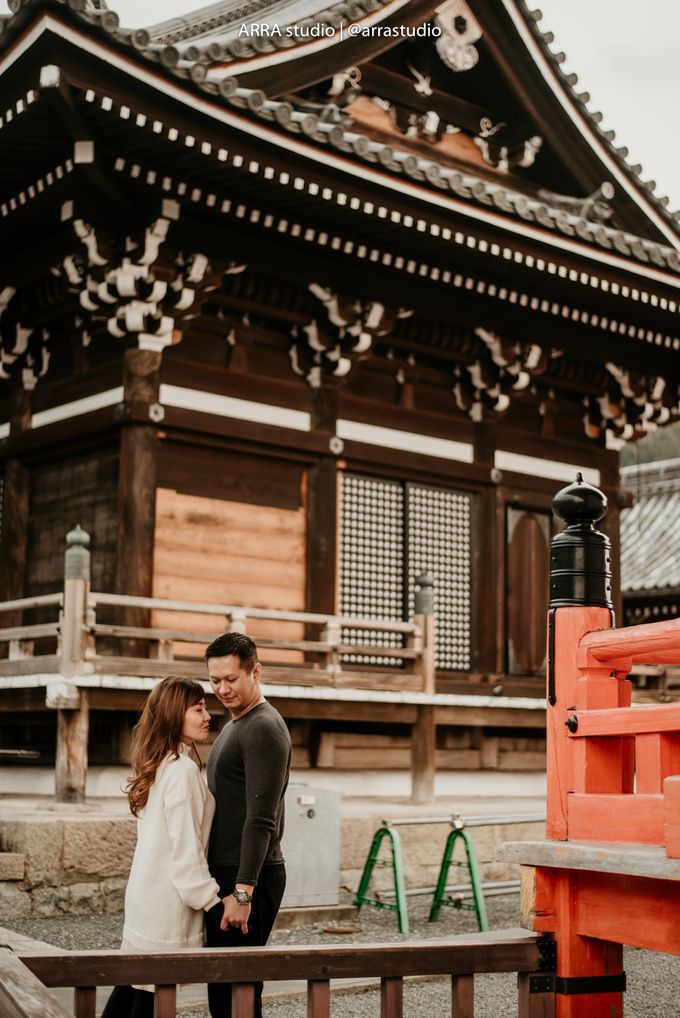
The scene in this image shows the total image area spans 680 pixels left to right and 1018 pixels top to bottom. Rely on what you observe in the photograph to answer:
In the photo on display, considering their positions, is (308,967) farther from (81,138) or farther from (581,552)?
(81,138)

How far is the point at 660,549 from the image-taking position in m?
22.8

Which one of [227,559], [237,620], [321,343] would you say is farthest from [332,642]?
[321,343]

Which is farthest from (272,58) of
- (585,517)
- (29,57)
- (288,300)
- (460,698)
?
(585,517)

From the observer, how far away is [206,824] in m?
4.53

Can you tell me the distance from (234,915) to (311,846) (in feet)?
15.0

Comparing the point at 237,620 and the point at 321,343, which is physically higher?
the point at 321,343

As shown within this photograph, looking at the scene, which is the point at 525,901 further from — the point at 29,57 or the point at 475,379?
the point at 475,379

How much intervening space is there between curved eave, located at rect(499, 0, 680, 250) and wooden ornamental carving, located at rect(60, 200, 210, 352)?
4963 mm

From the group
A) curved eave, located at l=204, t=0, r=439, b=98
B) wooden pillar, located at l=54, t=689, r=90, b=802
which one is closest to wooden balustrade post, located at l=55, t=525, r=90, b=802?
wooden pillar, located at l=54, t=689, r=90, b=802

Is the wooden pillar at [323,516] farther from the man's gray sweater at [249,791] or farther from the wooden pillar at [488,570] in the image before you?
the man's gray sweater at [249,791]

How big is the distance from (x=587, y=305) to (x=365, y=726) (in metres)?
4.79

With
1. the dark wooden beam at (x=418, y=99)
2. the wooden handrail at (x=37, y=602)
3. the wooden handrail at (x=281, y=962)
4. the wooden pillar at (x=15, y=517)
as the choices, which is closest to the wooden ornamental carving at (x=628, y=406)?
the dark wooden beam at (x=418, y=99)

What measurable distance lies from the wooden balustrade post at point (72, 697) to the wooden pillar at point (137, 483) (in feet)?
3.53

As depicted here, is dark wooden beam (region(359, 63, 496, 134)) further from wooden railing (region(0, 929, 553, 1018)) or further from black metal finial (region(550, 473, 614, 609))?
wooden railing (region(0, 929, 553, 1018))
